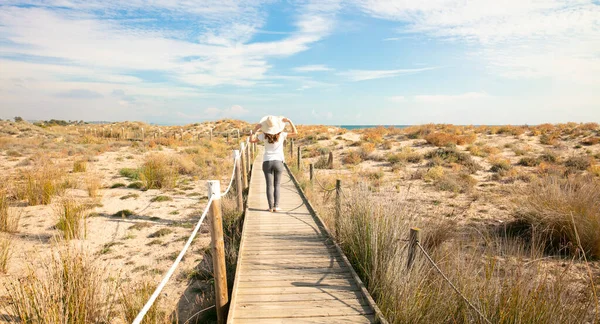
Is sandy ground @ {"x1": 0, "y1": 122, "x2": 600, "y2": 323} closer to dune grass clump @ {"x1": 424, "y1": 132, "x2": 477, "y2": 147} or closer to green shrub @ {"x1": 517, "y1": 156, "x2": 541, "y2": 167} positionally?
green shrub @ {"x1": 517, "y1": 156, "x2": 541, "y2": 167}

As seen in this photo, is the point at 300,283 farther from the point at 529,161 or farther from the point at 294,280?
the point at 529,161

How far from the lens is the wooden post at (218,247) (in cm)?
329

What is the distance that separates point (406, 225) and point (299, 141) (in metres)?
24.5

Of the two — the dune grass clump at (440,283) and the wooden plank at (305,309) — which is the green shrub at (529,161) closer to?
the dune grass clump at (440,283)

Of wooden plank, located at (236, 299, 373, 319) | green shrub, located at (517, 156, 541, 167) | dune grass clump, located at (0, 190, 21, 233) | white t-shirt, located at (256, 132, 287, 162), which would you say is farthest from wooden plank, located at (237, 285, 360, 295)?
green shrub, located at (517, 156, 541, 167)

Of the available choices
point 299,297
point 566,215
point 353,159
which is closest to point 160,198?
point 299,297

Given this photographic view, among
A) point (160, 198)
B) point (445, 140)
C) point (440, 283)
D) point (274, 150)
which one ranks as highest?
point (445, 140)

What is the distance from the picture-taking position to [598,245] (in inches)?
214

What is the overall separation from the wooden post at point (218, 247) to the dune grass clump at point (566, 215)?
4968mm

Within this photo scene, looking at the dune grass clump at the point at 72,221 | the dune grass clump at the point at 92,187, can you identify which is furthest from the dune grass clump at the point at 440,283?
the dune grass clump at the point at 92,187

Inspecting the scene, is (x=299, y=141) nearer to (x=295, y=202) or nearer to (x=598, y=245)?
(x=295, y=202)

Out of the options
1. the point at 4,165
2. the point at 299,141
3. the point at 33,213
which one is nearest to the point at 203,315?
the point at 33,213

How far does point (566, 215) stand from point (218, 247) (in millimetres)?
5612

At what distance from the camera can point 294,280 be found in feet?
13.2
